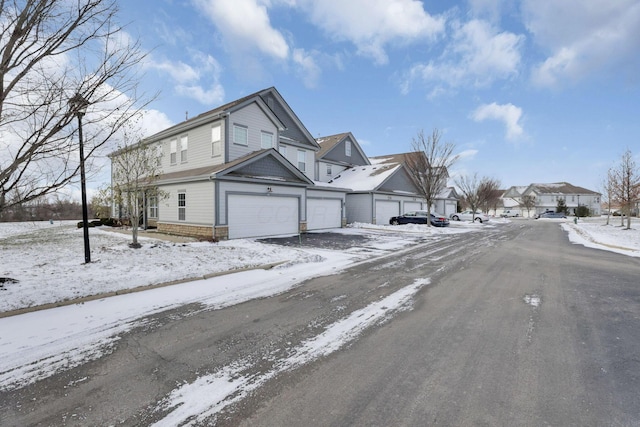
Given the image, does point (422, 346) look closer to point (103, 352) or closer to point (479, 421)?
point (479, 421)

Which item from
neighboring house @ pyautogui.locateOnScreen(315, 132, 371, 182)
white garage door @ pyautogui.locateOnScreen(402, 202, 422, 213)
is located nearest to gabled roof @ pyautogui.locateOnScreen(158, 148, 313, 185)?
neighboring house @ pyautogui.locateOnScreen(315, 132, 371, 182)

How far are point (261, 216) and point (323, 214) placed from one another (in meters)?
6.44

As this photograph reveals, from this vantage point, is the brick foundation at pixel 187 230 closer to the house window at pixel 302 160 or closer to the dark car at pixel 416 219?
the house window at pixel 302 160

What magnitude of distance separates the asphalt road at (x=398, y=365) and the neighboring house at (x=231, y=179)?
32.1 feet

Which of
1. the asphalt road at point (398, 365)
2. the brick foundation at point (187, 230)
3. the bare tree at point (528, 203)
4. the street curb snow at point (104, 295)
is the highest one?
the bare tree at point (528, 203)

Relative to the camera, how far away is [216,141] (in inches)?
654

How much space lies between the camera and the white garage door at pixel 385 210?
26.2m

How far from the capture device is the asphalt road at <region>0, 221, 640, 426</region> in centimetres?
265

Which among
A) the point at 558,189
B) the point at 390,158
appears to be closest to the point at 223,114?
the point at 390,158

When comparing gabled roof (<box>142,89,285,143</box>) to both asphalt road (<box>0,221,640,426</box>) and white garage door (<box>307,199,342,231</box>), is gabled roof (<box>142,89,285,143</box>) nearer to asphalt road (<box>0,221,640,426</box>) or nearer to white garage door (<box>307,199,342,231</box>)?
white garage door (<box>307,199,342,231</box>)

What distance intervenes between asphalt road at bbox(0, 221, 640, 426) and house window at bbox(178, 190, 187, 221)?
12.0 metres

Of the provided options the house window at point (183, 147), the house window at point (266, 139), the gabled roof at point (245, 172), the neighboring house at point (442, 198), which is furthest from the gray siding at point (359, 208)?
the house window at point (183, 147)

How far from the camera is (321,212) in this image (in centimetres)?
2148

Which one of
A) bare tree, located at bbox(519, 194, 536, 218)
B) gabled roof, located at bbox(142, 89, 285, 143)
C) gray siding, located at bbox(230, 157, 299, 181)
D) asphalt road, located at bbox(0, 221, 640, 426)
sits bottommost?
asphalt road, located at bbox(0, 221, 640, 426)
